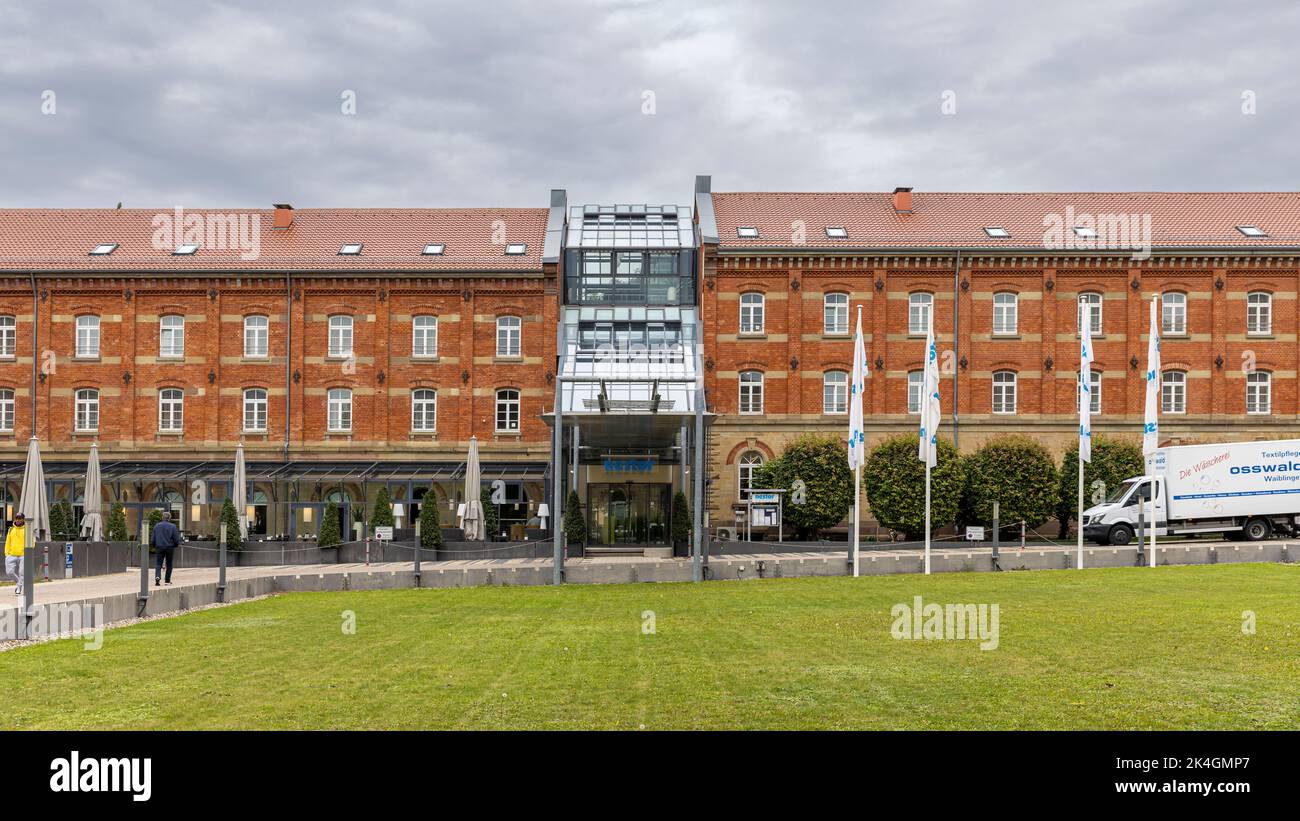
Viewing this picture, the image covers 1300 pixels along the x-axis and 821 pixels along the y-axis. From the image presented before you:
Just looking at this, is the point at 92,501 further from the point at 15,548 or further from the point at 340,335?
the point at 340,335

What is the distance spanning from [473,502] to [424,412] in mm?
9849

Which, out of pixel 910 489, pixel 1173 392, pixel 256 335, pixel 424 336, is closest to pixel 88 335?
pixel 256 335

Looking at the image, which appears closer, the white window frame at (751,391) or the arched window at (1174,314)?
the arched window at (1174,314)

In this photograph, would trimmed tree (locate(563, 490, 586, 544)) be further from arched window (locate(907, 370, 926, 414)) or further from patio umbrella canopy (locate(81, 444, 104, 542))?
arched window (locate(907, 370, 926, 414))

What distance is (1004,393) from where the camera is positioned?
44781 mm

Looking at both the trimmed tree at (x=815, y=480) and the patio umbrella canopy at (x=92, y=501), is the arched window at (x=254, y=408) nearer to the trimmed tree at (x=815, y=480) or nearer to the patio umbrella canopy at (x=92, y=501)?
the patio umbrella canopy at (x=92, y=501)

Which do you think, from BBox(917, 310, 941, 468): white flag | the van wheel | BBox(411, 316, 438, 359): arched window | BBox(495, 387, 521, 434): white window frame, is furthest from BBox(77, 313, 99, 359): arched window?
the van wheel

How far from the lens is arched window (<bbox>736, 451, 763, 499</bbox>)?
44344mm

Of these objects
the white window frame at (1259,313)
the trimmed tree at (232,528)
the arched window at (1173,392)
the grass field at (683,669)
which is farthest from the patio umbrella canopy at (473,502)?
the white window frame at (1259,313)

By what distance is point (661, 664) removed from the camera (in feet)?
39.7

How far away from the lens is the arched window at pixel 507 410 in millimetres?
45562

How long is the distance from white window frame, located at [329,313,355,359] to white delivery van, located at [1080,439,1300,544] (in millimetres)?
28497

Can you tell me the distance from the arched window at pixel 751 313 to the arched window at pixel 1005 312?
881 centimetres
